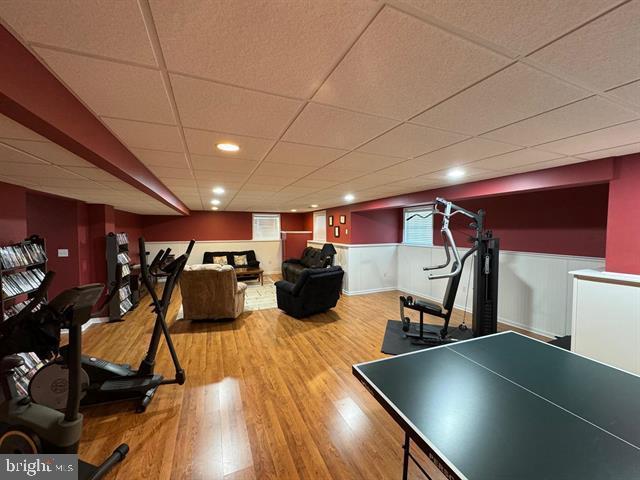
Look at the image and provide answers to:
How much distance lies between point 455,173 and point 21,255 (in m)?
4.65

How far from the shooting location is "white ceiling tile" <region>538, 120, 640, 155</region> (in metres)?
1.64

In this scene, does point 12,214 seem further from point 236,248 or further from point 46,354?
point 236,248

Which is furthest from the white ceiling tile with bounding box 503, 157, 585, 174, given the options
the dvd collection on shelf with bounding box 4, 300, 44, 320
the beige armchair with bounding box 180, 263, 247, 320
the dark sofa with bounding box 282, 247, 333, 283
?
the dvd collection on shelf with bounding box 4, 300, 44, 320

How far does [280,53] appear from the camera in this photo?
3.06 ft

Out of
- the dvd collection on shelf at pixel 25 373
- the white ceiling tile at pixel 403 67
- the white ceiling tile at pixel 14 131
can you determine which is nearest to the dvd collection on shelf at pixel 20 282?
the dvd collection on shelf at pixel 25 373

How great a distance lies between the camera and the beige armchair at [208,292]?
4066 millimetres

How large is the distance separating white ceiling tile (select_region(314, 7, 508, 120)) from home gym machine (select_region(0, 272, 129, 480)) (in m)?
1.50

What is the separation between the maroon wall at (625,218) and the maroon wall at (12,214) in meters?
5.63

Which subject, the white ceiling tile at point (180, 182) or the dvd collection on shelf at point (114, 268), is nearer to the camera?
the white ceiling tile at point (180, 182)

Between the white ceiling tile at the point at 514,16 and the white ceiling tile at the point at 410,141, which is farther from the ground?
the white ceiling tile at the point at 410,141

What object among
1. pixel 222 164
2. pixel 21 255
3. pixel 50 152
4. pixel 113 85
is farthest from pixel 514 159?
pixel 21 255

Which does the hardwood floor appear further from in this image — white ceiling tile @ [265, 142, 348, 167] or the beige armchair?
white ceiling tile @ [265, 142, 348, 167]

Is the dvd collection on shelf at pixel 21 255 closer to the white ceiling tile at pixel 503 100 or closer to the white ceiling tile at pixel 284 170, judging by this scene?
the white ceiling tile at pixel 284 170

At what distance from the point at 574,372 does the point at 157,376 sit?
3.14 meters
